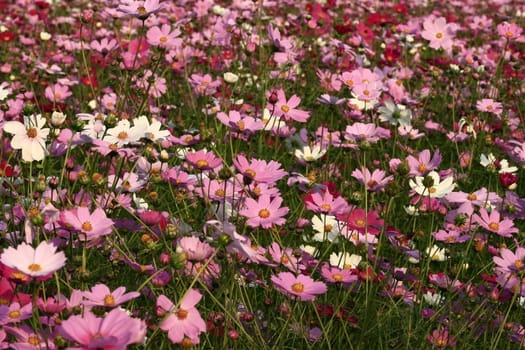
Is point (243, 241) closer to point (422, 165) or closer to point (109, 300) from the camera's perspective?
point (109, 300)

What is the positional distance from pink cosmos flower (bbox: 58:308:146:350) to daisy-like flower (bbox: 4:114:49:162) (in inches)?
27.1

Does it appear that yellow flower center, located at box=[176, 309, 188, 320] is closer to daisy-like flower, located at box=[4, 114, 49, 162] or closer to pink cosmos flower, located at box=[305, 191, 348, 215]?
pink cosmos flower, located at box=[305, 191, 348, 215]

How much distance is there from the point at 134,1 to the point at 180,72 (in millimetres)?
1354

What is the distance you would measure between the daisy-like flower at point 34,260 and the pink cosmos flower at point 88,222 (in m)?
0.18

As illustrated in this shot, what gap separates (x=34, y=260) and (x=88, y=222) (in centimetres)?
24

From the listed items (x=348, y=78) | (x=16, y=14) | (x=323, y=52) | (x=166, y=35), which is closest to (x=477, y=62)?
(x=323, y=52)

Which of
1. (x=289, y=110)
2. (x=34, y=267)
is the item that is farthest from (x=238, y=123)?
(x=34, y=267)

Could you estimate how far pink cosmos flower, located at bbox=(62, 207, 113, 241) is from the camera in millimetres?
1284

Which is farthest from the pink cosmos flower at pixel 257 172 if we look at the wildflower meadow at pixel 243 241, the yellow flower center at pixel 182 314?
the yellow flower center at pixel 182 314

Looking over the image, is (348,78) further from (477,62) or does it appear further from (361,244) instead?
(477,62)

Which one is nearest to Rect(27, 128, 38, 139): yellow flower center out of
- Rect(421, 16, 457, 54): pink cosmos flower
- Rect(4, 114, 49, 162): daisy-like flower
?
Rect(4, 114, 49, 162): daisy-like flower

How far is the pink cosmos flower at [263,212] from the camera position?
1.39m

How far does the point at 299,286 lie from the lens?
1.29 m

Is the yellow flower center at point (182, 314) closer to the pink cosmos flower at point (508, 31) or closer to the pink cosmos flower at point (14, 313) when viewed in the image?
the pink cosmos flower at point (14, 313)
